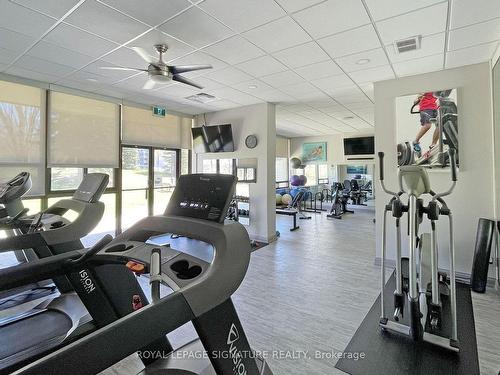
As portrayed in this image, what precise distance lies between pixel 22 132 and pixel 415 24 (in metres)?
5.36

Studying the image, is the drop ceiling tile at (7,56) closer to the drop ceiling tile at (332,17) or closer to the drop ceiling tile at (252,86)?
the drop ceiling tile at (252,86)

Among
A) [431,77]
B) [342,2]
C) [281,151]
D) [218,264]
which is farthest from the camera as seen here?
[281,151]

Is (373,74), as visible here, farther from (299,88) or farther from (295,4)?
(295,4)

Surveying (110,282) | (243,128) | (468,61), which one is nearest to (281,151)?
(243,128)

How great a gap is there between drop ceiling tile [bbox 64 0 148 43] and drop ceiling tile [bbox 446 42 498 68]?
143 inches

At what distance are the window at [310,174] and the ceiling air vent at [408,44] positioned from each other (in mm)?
8032

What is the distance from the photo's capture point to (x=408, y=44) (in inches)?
121

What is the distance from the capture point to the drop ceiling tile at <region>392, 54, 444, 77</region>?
3443mm

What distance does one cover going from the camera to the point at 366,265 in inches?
166

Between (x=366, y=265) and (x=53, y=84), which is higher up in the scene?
(x=53, y=84)

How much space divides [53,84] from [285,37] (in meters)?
3.85

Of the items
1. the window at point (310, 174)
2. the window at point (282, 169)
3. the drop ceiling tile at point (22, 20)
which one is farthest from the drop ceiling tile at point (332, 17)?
the window at point (310, 174)

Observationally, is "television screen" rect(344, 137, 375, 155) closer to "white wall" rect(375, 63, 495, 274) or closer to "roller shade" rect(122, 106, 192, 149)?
"white wall" rect(375, 63, 495, 274)

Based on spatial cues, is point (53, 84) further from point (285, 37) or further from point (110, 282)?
point (110, 282)
